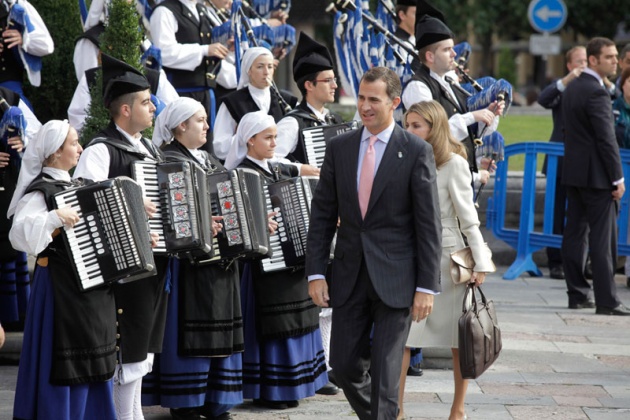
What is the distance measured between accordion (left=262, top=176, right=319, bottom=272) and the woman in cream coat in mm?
797

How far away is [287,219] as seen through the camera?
7234mm

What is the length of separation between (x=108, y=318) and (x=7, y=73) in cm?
338

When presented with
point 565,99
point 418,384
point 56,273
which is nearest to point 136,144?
point 56,273

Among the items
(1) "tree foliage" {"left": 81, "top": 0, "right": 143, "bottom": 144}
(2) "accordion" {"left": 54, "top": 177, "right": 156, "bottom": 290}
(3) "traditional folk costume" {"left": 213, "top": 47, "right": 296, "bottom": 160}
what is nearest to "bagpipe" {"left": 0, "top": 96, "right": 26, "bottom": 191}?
(1) "tree foliage" {"left": 81, "top": 0, "right": 143, "bottom": 144}

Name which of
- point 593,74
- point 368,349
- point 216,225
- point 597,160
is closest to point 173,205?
point 216,225

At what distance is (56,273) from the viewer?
19.6ft

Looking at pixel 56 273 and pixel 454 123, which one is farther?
pixel 454 123

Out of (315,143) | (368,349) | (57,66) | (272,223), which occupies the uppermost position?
(57,66)

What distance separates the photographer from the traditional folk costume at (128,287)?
20.6 ft

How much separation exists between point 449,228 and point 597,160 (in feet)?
13.2

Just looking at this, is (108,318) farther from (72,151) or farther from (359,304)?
(359,304)

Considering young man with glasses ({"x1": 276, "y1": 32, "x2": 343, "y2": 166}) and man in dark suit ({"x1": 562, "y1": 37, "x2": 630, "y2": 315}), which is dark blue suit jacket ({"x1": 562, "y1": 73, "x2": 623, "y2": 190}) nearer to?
man in dark suit ({"x1": 562, "y1": 37, "x2": 630, "y2": 315})

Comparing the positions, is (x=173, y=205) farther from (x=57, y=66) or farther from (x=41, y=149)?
(x=57, y=66)

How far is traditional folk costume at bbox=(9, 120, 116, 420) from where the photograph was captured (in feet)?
19.5
